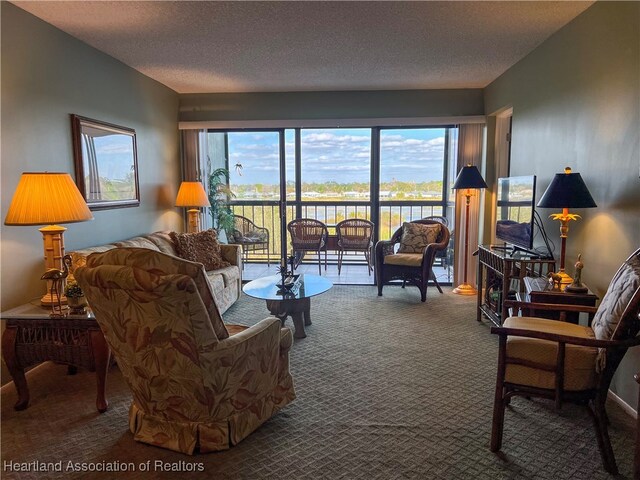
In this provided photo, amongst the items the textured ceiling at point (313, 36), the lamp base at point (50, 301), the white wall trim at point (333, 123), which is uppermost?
the textured ceiling at point (313, 36)

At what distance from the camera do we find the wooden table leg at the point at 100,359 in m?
2.39

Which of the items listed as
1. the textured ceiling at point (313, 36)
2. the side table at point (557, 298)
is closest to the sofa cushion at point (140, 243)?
the textured ceiling at point (313, 36)

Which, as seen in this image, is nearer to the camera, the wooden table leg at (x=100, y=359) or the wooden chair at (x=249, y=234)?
the wooden table leg at (x=100, y=359)

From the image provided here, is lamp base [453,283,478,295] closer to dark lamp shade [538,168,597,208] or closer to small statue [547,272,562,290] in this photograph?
small statue [547,272,562,290]

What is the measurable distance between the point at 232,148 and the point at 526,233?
434cm

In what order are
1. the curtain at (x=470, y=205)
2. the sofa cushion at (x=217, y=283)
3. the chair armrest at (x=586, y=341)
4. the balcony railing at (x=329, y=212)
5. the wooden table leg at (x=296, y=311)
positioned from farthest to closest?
the balcony railing at (x=329, y=212) → the curtain at (x=470, y=205) → the sofa cushion at (x=217, y=283) → the wooden table leg at (x=296, y=311) → the chair armrest at (x=586, y=341)

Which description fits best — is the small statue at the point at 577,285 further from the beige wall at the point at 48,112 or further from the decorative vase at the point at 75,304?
the beige wall at the point at 48,112

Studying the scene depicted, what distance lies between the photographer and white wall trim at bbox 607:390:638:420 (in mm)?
2338

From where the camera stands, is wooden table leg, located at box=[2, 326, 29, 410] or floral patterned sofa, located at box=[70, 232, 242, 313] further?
floral patterned sofa, located at box=[70, 232, 242, 313]

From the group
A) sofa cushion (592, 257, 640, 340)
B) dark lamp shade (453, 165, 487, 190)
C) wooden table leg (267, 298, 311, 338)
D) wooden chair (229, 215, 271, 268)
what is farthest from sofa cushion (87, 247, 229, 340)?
wooden chair (229, 215, 271, 268)

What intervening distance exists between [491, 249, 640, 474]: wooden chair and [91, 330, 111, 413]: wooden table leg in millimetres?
2153

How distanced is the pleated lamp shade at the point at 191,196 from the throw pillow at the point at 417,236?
2511 millimetres

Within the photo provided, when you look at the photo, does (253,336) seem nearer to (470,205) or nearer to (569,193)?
(569,193)

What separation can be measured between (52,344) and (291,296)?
1.66m
